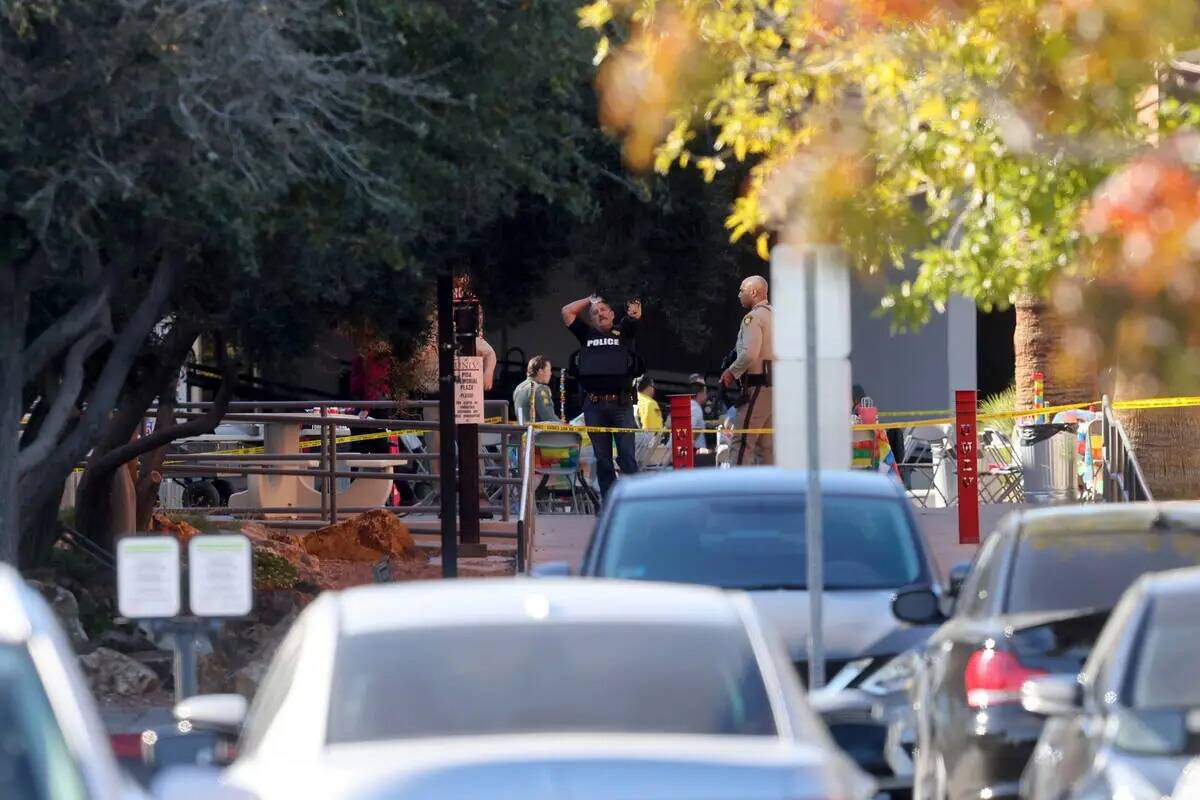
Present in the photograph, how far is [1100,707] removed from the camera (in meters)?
6.29

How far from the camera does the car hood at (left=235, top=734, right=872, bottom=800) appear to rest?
4254 millimetres

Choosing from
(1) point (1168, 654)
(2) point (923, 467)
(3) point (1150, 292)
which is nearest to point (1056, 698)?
(1) point (1168, 654)

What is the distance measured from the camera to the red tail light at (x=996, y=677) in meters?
7.34

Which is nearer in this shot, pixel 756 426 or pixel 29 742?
pixel 29 742

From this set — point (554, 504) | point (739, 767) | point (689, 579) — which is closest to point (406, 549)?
point (554, 504)

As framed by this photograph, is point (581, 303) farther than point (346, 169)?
Yes

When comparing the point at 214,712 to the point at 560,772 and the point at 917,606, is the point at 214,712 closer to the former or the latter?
the point at 560,772

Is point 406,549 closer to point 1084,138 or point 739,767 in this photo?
point 1084,138

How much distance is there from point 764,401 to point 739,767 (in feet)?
45.2

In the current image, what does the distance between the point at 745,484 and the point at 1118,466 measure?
30.3 ft

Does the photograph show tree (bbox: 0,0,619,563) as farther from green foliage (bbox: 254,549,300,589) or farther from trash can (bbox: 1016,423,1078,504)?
trash can (bbox: 1016,423,1078,504)

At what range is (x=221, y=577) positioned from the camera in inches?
317

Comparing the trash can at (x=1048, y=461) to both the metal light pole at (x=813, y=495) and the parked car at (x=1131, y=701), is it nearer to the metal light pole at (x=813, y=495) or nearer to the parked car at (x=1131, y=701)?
the metal light pole at (x=813, y=495)

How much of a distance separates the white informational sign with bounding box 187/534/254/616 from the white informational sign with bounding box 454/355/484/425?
27.9ft
